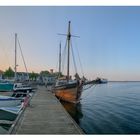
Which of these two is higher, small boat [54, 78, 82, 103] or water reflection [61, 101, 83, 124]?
small boat [54, 78, 82, 103]

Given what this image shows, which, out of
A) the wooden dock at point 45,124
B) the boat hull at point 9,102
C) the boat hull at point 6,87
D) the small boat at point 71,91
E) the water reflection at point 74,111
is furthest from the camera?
the boat hull at point 6,87

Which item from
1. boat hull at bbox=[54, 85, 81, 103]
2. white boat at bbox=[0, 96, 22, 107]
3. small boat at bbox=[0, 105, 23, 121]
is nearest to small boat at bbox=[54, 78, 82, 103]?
boat hull at bbox=[54, 85, 81, 103]

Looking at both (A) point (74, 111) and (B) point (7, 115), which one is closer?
(B) point (7, 115)

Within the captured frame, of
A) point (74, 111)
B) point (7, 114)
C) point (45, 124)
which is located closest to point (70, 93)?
point (74, 111)

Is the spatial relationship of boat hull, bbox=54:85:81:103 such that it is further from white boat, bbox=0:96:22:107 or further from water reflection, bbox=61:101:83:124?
white boat, bbox=0:96:22:107

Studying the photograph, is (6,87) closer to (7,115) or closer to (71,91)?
(71,91)

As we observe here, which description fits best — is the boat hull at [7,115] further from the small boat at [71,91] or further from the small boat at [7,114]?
the small boat at [71,91]

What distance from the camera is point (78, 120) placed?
13383mm

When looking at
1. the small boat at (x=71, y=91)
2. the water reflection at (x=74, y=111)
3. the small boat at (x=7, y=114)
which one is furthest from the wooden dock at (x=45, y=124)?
the small boat at (x=71, y=91)

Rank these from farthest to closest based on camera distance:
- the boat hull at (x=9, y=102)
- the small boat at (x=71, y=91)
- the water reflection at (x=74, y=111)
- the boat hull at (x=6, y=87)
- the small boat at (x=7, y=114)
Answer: the boat hull at (x=6, y=87) < the small boat at (x=71, y=91) < the water reflection at (x=74, y=111) < the boat hull at (x=9, y=102) < the small boat at (x=7, y=114)

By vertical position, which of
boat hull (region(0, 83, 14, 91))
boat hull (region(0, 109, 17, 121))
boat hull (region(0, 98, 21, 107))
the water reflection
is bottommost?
the water reflection

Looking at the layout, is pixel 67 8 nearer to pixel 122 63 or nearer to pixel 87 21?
pixel 87 21
